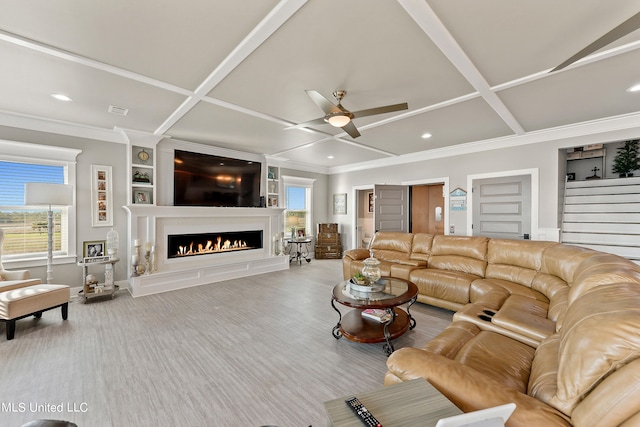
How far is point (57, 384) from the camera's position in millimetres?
1996

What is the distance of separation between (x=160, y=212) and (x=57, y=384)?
302cm

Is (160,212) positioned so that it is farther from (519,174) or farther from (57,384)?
(519,174)

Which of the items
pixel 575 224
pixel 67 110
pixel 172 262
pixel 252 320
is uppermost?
pixel 67 110

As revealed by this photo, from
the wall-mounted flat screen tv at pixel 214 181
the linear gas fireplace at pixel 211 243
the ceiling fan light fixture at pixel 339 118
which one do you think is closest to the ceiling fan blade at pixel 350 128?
the ceiling fan light fixture at pixel 339 118

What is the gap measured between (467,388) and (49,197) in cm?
490

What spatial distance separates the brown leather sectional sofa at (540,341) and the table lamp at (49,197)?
4.55 m

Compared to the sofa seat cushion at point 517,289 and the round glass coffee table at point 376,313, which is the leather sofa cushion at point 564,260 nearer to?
the sofa seat cushion at point 517,289

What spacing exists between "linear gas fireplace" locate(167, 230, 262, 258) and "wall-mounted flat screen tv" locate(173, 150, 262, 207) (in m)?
0.64

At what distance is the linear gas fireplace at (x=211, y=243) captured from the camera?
4875mm

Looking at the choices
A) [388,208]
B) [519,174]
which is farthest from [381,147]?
[519,174]

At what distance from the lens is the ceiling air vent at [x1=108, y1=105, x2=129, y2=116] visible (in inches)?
132

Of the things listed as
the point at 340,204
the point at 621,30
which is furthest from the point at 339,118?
the point at 340,204

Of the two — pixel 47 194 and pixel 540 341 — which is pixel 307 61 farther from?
pixel 47 194

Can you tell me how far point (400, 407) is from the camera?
3.16ft
